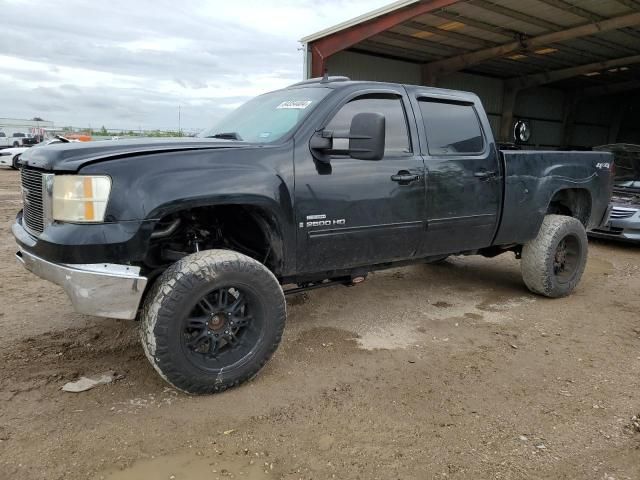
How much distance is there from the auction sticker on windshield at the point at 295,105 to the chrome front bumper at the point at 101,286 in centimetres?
164

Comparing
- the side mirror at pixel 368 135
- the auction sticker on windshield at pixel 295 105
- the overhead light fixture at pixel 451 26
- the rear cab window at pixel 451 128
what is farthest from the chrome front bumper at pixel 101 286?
the overhead light fixture at pixel 451 26

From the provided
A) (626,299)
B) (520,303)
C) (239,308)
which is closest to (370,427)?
(239,308)

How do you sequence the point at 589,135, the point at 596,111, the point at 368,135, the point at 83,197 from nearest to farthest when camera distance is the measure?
1. the point at 83,197
2. the point at 368,135
3. the point at 596,111
4. the point at 589,135

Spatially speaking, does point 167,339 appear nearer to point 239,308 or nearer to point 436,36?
point 239,308

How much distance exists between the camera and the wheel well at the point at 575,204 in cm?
563

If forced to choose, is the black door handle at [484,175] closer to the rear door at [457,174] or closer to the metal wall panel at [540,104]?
the rear door at [457,174]

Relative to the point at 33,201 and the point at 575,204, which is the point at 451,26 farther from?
the point at 33,201

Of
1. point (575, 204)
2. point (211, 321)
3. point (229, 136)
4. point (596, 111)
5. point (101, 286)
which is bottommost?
point (211, 321)

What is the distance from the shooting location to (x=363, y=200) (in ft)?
12.2

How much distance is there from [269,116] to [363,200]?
0.96 m

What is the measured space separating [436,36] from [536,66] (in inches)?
282

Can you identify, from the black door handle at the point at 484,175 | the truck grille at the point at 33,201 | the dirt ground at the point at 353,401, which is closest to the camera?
the dirt ground at the point at 353,401

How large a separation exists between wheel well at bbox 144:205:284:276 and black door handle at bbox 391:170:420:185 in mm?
1041

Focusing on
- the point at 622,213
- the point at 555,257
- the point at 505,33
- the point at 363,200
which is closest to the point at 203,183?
the point at 363,200
